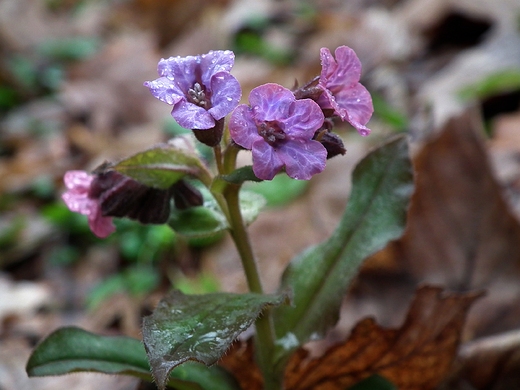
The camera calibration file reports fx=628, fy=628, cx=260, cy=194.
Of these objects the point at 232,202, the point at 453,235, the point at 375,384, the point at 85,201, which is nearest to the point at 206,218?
the point at 232,202

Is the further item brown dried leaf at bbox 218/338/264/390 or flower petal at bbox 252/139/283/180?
brown dried leaf at bbox 218/338/264/390

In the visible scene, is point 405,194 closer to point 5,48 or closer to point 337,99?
point 337,99

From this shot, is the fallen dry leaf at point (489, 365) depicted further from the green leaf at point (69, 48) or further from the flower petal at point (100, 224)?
the green leaf at point (69, 48)

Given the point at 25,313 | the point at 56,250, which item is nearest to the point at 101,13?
the point at 56,250

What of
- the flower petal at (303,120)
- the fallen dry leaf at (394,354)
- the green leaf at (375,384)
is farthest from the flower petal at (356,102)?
the green leaf at (375,384)

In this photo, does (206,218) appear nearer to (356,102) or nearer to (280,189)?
(356,102)

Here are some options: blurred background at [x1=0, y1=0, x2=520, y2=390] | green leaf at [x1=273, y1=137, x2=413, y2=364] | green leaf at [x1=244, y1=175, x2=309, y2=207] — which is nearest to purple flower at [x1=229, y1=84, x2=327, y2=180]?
green leaf at [x1=273, y1=137, x2=413, y2=364]

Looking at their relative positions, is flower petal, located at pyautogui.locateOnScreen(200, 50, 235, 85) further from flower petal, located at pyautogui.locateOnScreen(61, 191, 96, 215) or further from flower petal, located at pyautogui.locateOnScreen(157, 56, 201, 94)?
flower petal, located at pyautogui.locateOnScreen(61, 191, 96, 215)
